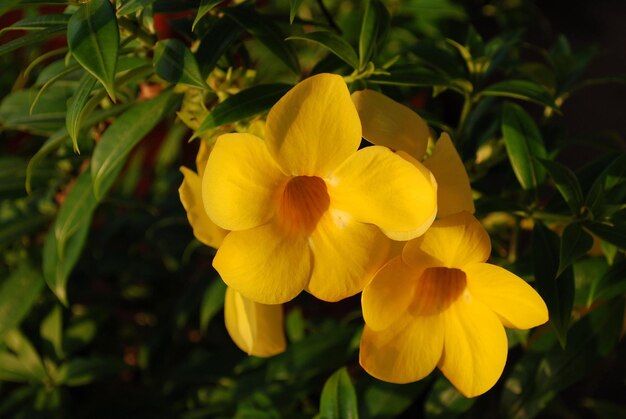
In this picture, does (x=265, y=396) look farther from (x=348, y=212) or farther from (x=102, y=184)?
(x=348, y=212)

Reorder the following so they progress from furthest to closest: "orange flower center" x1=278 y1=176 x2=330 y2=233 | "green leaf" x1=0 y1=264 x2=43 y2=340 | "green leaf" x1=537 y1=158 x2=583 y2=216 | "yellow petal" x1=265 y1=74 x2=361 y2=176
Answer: "green leaf" x1=0 y1=264 x2=43 y2=340 → "green leaf" x1=537 y1=158 x2=583 y2=216 → "orange flower center" x1=278 y1=176 x2=330 y2=233 → "yellow petal" x1=265 y1=74 x2=361 y2=176

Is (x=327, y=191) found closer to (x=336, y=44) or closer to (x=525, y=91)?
(x=336, y=44)

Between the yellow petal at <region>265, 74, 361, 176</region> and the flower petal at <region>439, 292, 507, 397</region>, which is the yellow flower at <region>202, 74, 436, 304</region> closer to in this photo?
the yellow petal at <region>265, 74, 361, 176</region>

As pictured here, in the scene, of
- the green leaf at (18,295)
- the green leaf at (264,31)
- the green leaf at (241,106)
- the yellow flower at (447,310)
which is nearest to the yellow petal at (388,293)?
the yellow flower at (447,310)

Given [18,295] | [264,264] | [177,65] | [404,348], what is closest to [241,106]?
[177,65]

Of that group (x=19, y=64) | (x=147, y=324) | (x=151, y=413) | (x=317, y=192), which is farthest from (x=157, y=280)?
(x=317, y=192)

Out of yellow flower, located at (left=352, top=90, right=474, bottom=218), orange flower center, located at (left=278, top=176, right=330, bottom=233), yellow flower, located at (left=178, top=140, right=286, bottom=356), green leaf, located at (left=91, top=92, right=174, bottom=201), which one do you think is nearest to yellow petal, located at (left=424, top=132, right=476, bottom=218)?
yellow flower, located at (left=352, top=90, right=474, bottom=218)

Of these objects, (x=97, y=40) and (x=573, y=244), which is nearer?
(x=97, y=40)
